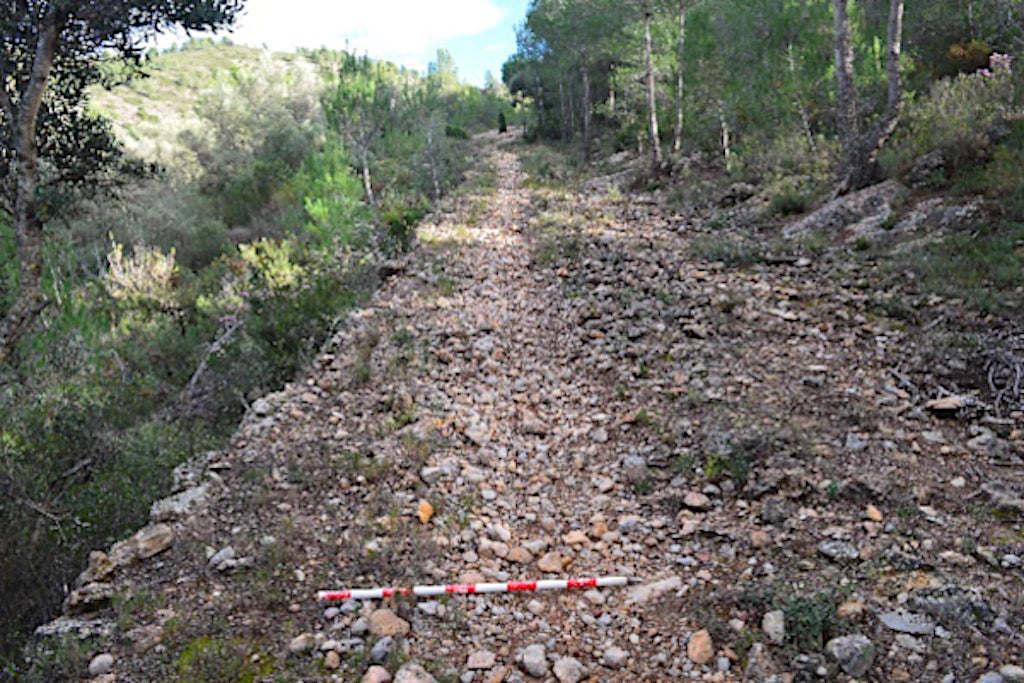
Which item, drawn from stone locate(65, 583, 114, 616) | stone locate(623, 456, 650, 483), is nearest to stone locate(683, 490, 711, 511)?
stone locate(623, 456, 650, 483)

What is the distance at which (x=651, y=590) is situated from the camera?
153 inches

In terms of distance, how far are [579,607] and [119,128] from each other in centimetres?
4229

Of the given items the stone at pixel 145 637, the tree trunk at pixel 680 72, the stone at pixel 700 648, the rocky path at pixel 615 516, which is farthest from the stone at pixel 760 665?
the tree trunk at pixel 680 72

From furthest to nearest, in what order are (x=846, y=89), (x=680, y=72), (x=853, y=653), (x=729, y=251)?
1. (x=680, y=72)
2. (x=846, y=89)
3. (x=729, y=251)
4. (x=853, y=653)

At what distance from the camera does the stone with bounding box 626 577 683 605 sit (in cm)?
382

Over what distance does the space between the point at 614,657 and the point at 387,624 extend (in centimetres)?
142

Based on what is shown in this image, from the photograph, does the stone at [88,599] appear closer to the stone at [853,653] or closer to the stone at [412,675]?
the stone at [412,675]

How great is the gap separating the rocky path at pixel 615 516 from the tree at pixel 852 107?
3503 millimetres

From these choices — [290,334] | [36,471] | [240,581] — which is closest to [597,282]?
[290,334]

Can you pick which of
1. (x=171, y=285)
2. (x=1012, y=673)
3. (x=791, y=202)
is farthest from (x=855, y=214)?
(x=171, y=285)

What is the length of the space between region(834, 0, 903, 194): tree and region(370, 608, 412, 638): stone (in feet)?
33.3

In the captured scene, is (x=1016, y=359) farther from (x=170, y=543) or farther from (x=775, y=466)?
(x=170, y=543)

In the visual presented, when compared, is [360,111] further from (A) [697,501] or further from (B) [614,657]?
(B) [614,657]

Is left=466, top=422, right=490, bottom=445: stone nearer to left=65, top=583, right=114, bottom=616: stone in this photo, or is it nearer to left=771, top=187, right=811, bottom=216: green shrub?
left=65, top=583, right=114, bottom=616: stone
